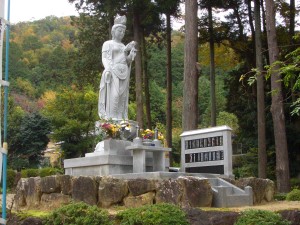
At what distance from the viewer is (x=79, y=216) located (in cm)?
780

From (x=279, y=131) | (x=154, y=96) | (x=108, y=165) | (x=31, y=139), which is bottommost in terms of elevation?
(x=108, y=165)

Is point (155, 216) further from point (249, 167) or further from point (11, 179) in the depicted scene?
point (249, 167)

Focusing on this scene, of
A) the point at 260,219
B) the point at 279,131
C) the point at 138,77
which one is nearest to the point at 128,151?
the point at 260,219

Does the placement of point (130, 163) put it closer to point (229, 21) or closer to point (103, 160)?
point (103, 160)

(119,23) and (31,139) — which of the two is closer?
(119,23)

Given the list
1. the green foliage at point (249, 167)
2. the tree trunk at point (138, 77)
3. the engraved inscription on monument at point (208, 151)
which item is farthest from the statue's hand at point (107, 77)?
the green foliage at point (249, 167)

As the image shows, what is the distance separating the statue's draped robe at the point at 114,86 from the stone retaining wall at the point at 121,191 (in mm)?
3013

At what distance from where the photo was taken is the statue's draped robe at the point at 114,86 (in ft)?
41.7

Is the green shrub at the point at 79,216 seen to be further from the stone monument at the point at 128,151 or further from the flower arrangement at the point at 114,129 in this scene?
the flower arrangement at the point at 114,129

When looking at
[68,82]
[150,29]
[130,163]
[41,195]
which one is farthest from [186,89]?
[68,82]

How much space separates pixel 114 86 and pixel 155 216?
596 centimetres

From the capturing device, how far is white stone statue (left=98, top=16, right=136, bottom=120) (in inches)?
500

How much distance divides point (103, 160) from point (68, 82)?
98.8 ft

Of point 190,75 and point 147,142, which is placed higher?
point 190,75
